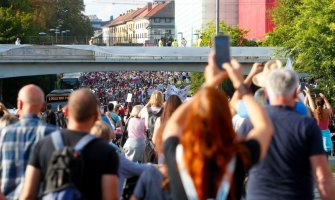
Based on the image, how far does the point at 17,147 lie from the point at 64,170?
118cm

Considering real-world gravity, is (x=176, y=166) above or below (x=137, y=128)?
above

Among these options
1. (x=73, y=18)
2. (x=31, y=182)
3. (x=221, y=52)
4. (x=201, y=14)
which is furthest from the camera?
(x=73, y=18)

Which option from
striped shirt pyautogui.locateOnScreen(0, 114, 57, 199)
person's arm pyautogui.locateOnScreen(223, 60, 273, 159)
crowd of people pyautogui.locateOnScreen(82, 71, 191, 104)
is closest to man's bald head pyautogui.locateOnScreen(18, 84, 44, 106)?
striped shirt pyautogui.locateOnScreen(0, 114, 57, 199)

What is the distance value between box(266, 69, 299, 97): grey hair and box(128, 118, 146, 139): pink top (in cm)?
734

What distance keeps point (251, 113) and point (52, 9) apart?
108265mm

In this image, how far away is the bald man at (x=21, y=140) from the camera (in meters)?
6.11

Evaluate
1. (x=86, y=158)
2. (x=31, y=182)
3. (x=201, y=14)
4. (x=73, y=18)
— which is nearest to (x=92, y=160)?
(x=86, y=158)

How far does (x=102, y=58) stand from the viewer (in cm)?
6184

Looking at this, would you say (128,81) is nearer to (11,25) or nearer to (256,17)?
(256,17)

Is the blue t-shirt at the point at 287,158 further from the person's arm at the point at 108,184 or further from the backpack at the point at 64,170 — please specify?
the backpack at the point at 64,170

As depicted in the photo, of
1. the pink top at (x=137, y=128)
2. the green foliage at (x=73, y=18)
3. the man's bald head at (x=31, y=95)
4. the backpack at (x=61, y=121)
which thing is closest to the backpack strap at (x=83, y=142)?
the man's bald head at (x=31, y=95)

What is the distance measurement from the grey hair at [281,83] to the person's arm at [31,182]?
5.05ft

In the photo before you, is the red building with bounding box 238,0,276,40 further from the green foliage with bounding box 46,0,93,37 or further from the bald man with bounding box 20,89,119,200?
the bald man with bounding box 20,89,119,200

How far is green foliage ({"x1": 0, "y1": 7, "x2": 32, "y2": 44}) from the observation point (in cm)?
7656
